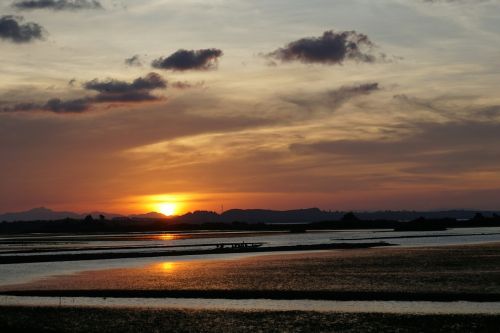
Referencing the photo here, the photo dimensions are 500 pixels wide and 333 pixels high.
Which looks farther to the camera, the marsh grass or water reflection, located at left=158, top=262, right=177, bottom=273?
water reflection, located at left=158, top=262, right=177, bottom=273

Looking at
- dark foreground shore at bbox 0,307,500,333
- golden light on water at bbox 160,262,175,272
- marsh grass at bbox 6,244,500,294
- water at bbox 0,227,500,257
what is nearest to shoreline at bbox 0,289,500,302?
marsh grass at bbox 6,244,500,294

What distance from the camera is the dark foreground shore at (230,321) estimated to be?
31438 millimetres

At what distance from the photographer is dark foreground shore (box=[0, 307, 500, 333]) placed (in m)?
31.4

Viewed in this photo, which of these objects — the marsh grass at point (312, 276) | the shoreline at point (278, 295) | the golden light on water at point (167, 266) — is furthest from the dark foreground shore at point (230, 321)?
the golden light on water at point (167, 266)

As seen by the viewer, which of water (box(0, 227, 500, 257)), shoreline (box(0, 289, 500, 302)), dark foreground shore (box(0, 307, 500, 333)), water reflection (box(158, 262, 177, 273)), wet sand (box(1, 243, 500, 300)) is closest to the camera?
dark foreground shore (box(0, 307, 500, 333))

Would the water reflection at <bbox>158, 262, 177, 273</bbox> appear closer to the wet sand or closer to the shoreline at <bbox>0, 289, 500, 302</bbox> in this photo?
the wet sand

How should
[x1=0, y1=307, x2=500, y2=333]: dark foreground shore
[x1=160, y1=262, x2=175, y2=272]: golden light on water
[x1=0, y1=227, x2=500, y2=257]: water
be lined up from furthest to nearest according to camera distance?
[x1=0, y1=227, x2=500, y2=257]: water
[x1=160, y1=262, x2=175, y2=272]: golden light on water
[x1=0, y1=307, x2=500, y2=333]: dark foreground shore

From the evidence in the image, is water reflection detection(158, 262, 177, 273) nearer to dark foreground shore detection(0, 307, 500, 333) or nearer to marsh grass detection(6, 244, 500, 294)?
marsh grass detection(6, 244, 500, 294)

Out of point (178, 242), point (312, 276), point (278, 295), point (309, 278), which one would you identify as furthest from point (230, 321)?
point (178, 242)

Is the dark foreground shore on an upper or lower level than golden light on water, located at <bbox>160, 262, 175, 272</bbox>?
lower

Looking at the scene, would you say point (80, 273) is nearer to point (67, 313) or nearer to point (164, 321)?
point (67, 313)

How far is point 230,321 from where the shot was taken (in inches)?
1337

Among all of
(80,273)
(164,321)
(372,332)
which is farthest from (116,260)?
(372,332)

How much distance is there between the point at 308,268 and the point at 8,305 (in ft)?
98.2
